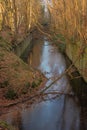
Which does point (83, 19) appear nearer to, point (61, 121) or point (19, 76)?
point (19, 76)

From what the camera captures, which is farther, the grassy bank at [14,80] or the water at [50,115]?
the grassy bank at [14,80]

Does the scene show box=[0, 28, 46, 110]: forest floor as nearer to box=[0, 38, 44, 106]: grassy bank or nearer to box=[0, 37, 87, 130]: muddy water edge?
box=[0, 38, 44, 106]: grassy bank

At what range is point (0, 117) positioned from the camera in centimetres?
1406

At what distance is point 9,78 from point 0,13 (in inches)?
545

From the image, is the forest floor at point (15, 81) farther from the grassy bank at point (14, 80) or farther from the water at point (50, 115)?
the water at point (50, 115)

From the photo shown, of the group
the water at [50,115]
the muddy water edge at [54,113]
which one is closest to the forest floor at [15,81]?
the muddy water edge at [54,113]

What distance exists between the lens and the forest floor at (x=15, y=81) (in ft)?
54.9

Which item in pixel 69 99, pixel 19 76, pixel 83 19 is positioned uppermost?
pixel 83 19

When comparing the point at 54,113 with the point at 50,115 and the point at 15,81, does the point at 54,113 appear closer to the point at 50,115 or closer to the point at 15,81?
the point at 50,115

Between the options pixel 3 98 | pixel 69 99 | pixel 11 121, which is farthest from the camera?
pixel 69 99

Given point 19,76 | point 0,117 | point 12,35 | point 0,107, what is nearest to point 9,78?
point 19,76

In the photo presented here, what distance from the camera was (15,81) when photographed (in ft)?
58.5

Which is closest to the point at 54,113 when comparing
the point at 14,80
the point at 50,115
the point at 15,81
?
the point at 50,115

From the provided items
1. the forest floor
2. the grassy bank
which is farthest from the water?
the grassy bank
